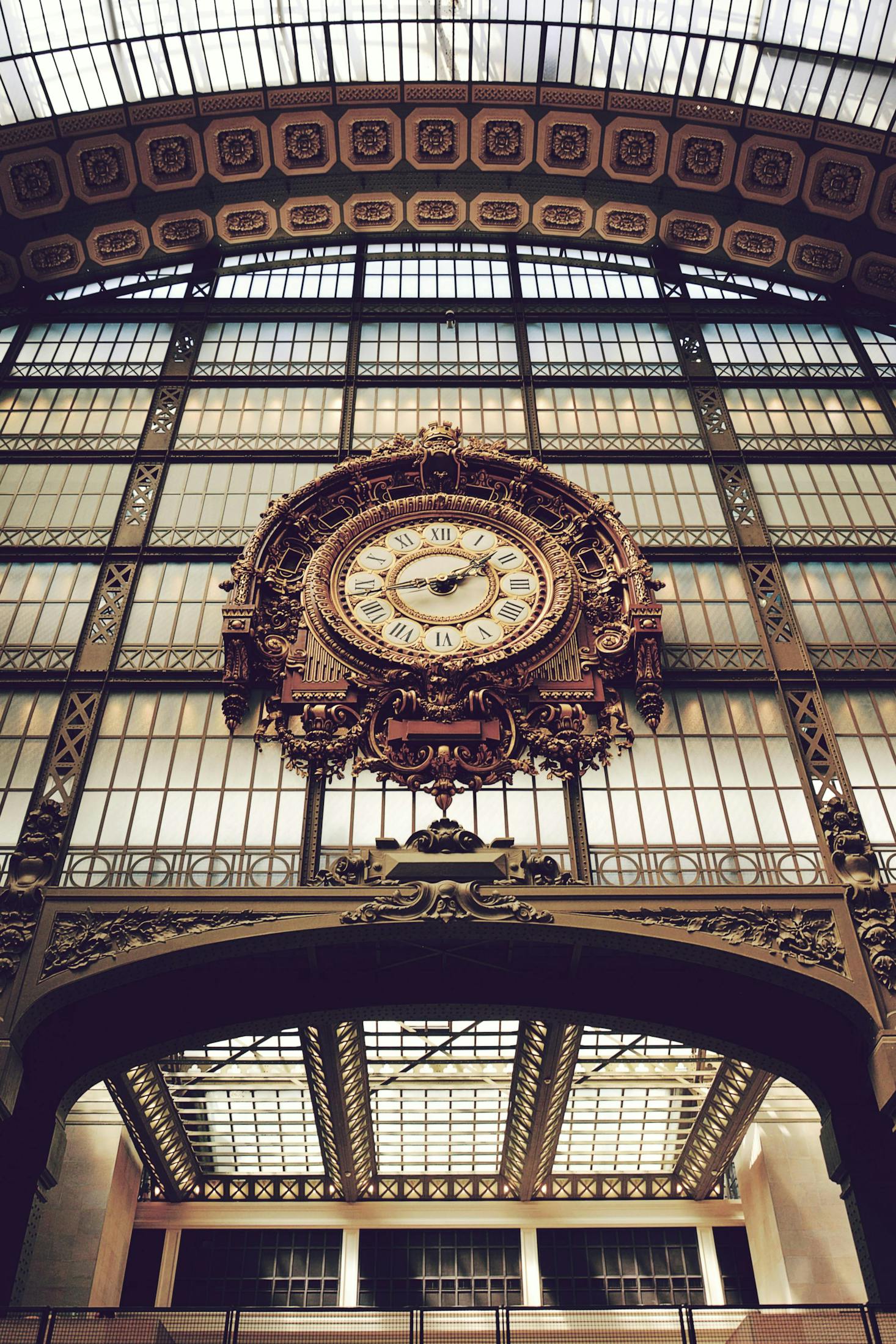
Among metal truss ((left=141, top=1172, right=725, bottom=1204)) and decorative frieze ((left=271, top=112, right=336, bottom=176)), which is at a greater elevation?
decorative frieze ((left=271, top=112, right=336, bottom=176))

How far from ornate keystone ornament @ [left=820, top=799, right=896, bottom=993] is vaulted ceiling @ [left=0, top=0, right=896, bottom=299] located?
1474 centimetres

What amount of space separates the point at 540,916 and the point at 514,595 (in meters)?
5.73

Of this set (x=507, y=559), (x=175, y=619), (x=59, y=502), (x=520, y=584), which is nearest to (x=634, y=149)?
(x=507, y=559)

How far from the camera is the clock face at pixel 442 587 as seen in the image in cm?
1711

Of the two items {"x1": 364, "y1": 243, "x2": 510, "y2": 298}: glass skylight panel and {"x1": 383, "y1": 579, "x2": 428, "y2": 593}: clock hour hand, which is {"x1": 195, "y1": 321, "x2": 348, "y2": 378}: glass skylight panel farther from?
{"x1": 383, "y1": 579, "x2": 428, "y2": 593}: clock hour hand

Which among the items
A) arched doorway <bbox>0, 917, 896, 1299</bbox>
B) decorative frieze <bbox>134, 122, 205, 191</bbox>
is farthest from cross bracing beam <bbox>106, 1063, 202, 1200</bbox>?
decorative frieze <bbox>134, 122, 205, 191</bbox>

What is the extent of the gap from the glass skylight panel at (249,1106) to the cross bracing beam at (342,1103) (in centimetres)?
47

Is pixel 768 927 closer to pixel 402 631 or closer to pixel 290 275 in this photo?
pixel 402 631

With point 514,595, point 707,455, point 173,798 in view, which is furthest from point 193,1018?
point 707,455

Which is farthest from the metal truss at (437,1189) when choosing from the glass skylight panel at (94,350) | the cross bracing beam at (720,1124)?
the glass skylight panel at (94,350)

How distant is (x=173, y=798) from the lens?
1591cm

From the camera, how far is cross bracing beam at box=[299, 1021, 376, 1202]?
66.3ft

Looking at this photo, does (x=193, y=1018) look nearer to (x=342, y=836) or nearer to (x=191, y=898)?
(x=191, y=898)

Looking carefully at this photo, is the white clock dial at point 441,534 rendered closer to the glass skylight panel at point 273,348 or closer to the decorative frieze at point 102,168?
the glass skylight panel at point 273,348
